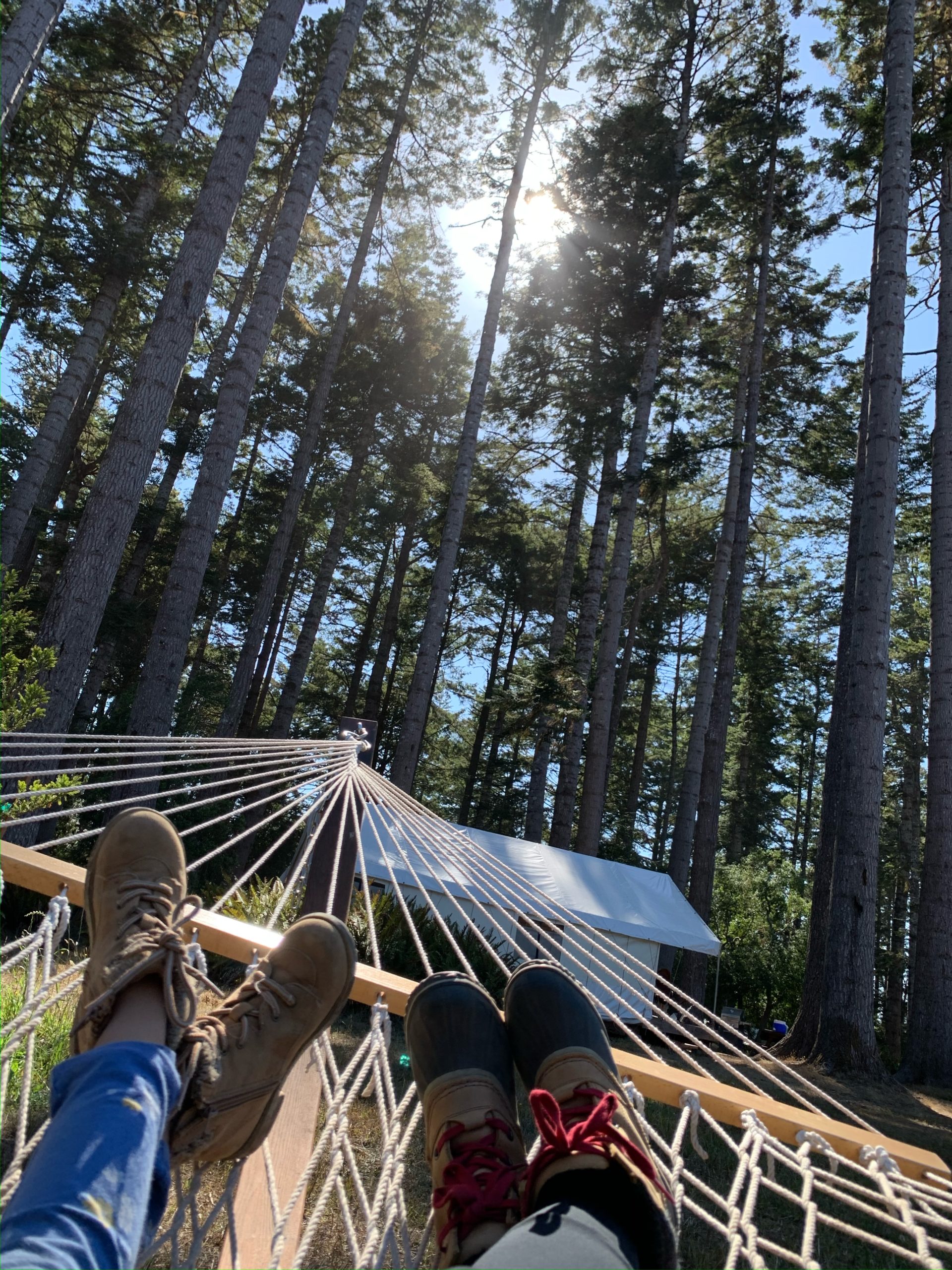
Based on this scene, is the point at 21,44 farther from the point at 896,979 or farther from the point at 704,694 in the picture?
the point at 896,979

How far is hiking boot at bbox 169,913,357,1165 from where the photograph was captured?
969 millimetres

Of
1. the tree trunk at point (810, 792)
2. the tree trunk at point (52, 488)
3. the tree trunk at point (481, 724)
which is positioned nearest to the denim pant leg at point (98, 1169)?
the tree trunk at point (52, 488)

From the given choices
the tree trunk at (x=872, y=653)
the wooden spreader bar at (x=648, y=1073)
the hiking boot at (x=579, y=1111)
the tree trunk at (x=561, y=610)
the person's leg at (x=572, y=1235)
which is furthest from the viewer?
the tree trunk at (x=561, y=610)

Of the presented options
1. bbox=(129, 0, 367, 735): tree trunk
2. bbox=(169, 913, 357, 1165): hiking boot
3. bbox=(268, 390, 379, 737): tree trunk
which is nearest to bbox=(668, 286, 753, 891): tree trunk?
bbox=(268, 390, 379, 737): tree trunk

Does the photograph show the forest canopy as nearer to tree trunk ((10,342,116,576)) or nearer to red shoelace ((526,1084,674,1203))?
tree trunk ((10,342,116,576))

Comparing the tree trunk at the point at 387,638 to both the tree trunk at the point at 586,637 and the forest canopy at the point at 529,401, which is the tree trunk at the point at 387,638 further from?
the tree trunk at the point at 586,637

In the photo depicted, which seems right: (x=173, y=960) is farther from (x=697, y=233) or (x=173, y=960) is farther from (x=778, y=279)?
(x=778, y=279)

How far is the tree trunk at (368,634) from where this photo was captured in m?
14.4

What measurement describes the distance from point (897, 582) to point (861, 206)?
9.19m

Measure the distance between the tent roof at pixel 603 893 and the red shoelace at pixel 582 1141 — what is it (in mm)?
6056

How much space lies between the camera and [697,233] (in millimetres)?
10031

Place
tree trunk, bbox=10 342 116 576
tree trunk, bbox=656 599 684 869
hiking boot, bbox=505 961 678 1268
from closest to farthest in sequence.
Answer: hiking boot, bbox=505 961 678 1268 < tree trunk, bbox=10 342 116 576 < tree trunk, bbox=656 599 684 869

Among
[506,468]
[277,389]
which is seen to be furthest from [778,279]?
[277,389]

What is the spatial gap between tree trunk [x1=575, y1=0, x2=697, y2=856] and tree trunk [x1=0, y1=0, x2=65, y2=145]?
607 cm
